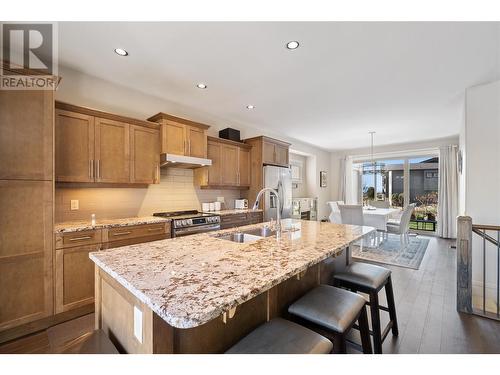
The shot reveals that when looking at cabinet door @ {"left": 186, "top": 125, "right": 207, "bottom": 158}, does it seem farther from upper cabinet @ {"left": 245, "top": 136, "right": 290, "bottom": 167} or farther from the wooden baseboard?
the wooden baseboard

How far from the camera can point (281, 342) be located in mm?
973

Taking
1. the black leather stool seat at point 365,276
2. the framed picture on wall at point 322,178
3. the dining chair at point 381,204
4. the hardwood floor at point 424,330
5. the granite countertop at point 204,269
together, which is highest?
the framed picture on wall at point 322,178

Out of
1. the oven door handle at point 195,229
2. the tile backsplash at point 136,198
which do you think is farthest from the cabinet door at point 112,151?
the oven door handle at point 195,229

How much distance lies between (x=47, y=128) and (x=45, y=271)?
1.28m

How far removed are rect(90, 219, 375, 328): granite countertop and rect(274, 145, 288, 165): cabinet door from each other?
3.08 metres

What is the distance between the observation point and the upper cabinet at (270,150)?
432 centimetres

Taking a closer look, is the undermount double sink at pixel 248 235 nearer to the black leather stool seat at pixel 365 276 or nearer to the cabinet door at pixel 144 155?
the black leather stool seat at pixel 365 276

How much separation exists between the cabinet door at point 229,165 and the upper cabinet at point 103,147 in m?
1.20

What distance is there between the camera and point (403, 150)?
649cm

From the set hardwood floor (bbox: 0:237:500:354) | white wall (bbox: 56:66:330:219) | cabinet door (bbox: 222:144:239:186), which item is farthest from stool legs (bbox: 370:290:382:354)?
white wall (bbox: 56:66:330:219)

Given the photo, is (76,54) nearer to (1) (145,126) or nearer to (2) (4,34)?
(2) (4,34)

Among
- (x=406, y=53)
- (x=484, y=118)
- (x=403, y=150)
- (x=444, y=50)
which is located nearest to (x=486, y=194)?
(x=484, y=118)

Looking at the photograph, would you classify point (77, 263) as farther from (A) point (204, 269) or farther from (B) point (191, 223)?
(A) point (204, 269)
